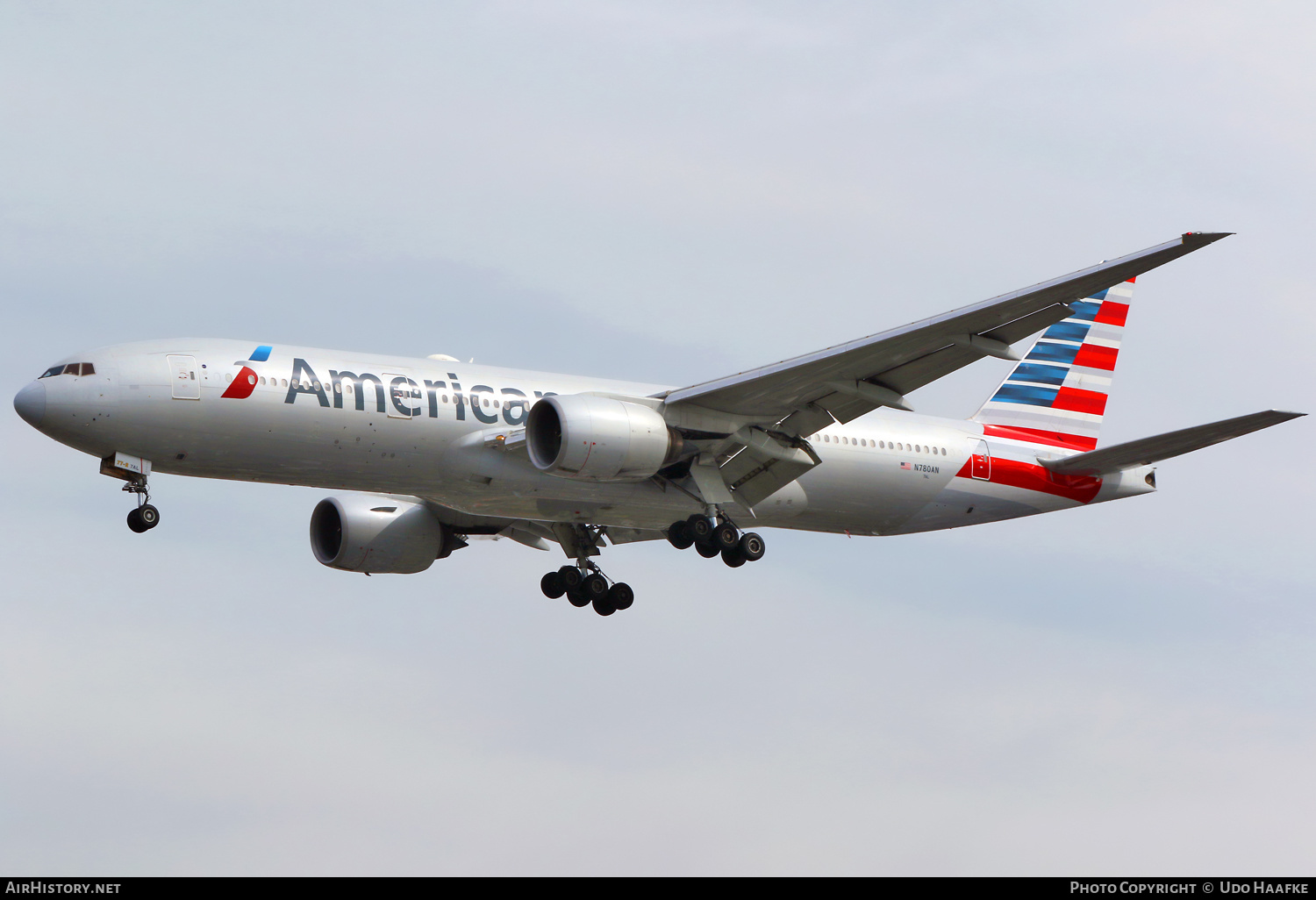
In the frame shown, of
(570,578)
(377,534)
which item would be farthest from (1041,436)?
(377,534)

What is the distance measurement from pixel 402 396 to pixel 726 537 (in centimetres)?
747

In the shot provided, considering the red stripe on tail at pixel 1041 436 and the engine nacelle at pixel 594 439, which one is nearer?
the engine nacelle at pixel 594 439

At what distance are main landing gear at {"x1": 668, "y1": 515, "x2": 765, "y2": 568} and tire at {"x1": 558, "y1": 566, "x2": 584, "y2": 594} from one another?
4780 millimetres

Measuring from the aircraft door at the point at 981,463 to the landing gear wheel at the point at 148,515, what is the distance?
58.4ft

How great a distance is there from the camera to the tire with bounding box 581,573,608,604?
1436 inches

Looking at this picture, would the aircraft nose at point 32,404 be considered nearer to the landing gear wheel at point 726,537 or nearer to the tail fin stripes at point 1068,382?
the landing gear wheel at point 726,537

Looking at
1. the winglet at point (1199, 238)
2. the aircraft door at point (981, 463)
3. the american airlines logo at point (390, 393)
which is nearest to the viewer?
the winglet at point (1199, 238)

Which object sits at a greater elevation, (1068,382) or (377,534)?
(1068,382)

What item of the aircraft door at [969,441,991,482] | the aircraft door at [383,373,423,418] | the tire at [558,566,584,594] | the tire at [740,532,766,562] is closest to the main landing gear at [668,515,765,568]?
the tire at [740,532,766,562]

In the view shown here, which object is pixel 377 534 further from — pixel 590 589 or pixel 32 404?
pixel 32 404

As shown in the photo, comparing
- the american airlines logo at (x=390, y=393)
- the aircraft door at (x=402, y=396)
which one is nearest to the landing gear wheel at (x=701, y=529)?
the american airlines logo at (x=390, y=393)

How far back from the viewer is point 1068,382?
3894cm

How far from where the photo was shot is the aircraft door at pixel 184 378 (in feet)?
92.0

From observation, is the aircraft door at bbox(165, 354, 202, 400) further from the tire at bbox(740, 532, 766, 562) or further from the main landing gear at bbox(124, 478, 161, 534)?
the tire at bbox(740, 532, 766, 562)
